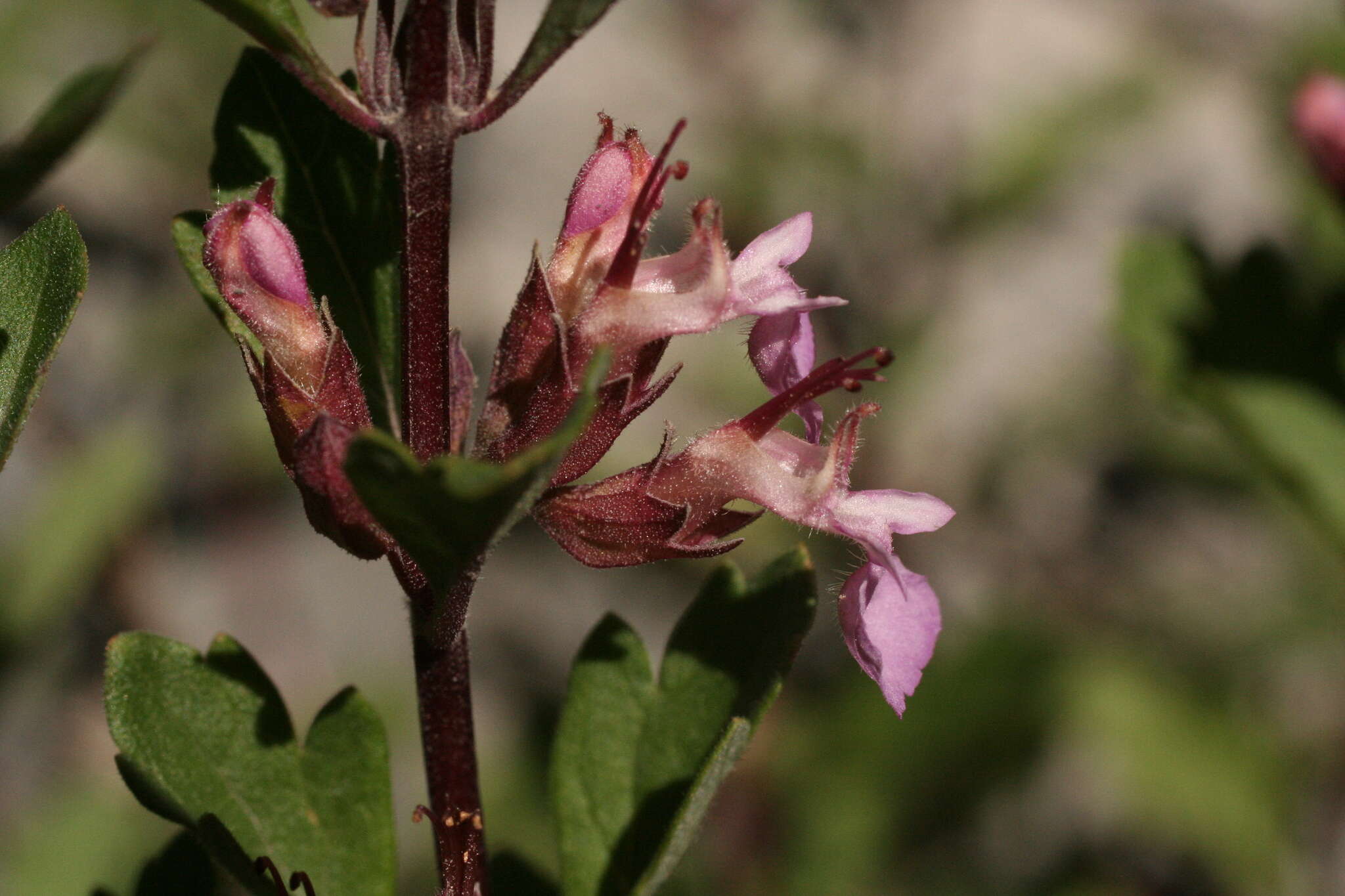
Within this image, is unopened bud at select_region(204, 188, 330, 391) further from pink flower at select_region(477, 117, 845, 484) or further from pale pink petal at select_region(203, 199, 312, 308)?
pink flower at select_region(477, 117, 845, 484)

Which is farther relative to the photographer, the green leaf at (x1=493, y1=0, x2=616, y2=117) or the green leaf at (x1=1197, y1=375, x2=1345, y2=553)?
the green leaf at (x1=1197, y1=375, x2=1345, y2=553)

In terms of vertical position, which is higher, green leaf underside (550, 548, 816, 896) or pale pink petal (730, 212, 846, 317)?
pale pink petal (730, 212, 846, 317)

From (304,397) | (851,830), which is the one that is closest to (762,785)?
(851,830)

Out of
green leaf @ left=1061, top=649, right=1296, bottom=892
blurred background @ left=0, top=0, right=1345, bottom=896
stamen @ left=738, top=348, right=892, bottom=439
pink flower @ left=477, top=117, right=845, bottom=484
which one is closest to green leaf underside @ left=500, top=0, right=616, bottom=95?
pink flower @ left=477, top=117, right=845, bottom=484

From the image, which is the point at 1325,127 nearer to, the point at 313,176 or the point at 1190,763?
the point at 313,176

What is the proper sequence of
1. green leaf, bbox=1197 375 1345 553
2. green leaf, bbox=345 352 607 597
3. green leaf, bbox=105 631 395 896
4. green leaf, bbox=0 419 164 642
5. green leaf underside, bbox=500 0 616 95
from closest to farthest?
green leaf, bbox=345 352 607 597
green leaf underside, bbox=500 0 616 95
green leaf, bbox=105 631 395 896
green leaf, bbox=1197 375 1345 553
green leaf, bbox=0 419 164 642

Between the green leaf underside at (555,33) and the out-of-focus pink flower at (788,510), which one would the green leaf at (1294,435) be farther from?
the green leaf underside at (555,33)

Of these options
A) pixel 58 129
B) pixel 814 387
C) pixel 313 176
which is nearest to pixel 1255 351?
pixel 814 387
